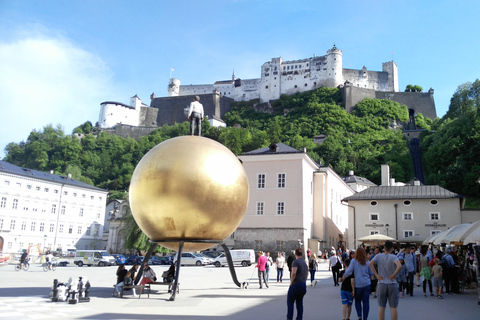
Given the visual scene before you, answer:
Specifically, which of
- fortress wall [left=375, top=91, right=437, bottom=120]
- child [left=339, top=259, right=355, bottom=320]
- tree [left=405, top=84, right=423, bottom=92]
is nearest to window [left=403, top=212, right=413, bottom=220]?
child [left=339, top=259, right=355, bottom=320]

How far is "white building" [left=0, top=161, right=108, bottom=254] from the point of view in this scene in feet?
179

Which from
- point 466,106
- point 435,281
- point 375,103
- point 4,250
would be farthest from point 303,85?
point 435,281

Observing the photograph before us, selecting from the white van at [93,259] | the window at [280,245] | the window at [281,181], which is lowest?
the white van at [93,259]

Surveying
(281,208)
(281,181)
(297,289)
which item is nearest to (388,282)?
(297,289)

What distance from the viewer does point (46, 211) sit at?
59.6 m

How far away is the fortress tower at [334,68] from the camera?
118625 millimetres

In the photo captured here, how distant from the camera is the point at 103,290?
14.6 metres

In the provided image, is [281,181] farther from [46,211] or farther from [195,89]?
[195,89]

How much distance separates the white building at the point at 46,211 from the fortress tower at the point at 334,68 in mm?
75944

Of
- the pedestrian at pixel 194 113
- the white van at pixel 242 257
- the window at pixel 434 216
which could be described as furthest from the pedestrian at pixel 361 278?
the window at pixel 434 216

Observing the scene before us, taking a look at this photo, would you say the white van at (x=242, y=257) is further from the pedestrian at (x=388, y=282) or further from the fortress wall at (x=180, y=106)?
the fortress wall at (x=180, y=106)

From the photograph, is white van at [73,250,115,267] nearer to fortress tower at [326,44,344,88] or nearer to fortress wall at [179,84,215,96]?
fortress tower at [326,44,344,88]

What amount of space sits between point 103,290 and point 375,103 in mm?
105262

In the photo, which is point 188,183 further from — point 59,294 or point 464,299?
point 464,299
